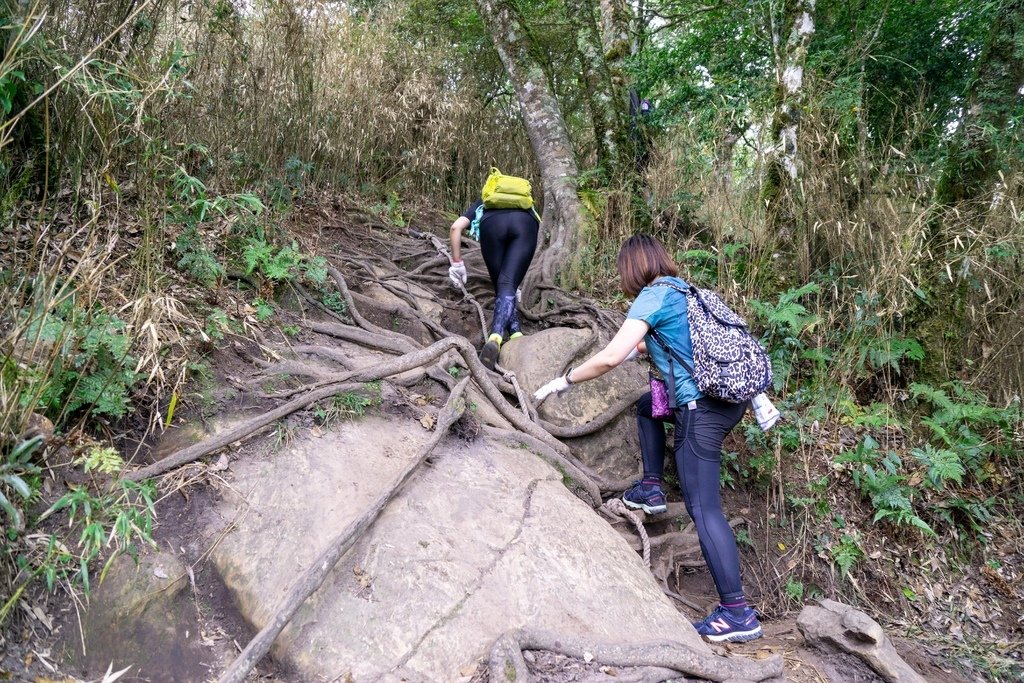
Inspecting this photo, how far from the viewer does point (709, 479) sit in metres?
3.18

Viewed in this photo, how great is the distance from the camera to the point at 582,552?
3025mm

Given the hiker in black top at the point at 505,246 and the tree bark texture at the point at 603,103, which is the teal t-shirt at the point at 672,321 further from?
the tree bark texture at the point at 603,103

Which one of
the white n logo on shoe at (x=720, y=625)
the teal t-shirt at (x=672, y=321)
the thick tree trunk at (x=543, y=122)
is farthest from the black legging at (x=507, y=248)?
the white n logo on shoe at (x=720, y=625)

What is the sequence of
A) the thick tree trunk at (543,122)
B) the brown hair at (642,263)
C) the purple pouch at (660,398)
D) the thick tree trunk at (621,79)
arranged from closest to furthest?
the brown hair at (642,263) → the purple pouch at (660,398) → the thick tree trunk at (543,122) → the thick tree trunk at (621,79)

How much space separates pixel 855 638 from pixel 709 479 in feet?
2.99

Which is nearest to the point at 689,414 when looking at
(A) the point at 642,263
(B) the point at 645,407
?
(B) the point at 645,407

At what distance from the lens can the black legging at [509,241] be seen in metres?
5.18

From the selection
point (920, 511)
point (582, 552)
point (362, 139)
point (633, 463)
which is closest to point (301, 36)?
point (362, 139)

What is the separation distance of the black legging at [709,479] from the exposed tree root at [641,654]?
52cm

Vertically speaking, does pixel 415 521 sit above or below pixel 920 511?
above

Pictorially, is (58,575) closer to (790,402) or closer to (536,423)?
(536,423)

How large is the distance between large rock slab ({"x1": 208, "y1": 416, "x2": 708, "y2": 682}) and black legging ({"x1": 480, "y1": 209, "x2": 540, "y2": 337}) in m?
2.00

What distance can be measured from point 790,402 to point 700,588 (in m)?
1.50

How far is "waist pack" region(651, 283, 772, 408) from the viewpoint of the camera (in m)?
3.13
